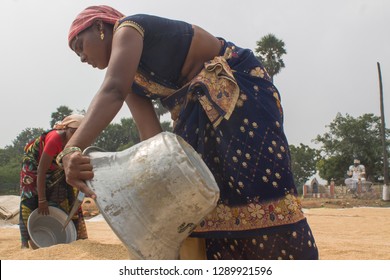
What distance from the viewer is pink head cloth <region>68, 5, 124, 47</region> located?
204 cm

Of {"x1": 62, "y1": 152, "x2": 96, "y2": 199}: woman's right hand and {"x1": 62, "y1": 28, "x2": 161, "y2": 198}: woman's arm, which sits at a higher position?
{"x1": 62, "y1": 28, "x2": 161, "y2": 198}: woman's arm

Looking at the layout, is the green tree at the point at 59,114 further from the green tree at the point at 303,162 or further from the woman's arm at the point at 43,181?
the woman's arm at the point at 43,181

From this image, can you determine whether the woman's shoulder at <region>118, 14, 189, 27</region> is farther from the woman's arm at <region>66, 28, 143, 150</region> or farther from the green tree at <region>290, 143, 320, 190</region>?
the green tree at <region>290, 143, 320, 190</region>

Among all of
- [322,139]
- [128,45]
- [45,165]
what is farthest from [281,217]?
[322,139]

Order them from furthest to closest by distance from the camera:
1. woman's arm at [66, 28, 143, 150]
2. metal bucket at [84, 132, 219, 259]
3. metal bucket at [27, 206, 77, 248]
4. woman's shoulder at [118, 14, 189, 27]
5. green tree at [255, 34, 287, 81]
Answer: green tree at [255, 34, 287, 81], metal bucket at [27, 206, 77, 248], woman's shoulder at [118, 14, 189, 27], woman's arm at [66, 28, 143, 150], metal bucket at [84, 132, 219, 259]

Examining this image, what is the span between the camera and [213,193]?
1.71m

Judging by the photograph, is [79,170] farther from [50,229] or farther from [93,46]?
[50,229]

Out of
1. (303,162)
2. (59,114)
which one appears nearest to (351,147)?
(303,162)

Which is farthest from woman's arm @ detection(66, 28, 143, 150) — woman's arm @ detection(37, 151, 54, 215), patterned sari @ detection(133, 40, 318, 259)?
woman's arm @ detection(37, 151, 54, 215)

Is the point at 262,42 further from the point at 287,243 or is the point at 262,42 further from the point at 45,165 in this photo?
the point at 287,243

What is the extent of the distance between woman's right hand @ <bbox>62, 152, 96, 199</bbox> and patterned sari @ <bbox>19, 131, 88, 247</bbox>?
3.12 m

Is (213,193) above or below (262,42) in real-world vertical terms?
below

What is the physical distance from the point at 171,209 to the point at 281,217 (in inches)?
21.9

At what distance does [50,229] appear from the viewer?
4.73 metres
